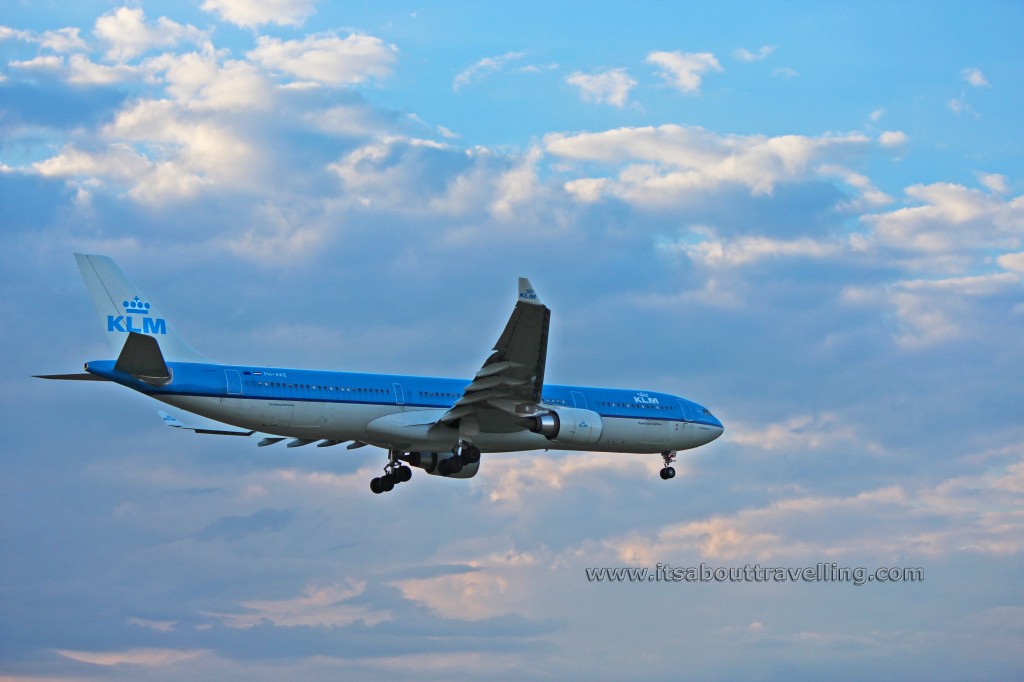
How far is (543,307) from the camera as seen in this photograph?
43531 mm

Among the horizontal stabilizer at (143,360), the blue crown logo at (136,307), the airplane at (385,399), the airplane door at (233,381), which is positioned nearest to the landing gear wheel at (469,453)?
the airplane at (385,399)

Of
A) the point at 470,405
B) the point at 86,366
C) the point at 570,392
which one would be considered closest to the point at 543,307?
the point at 470,405

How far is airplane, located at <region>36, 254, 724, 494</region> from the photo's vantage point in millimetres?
44375

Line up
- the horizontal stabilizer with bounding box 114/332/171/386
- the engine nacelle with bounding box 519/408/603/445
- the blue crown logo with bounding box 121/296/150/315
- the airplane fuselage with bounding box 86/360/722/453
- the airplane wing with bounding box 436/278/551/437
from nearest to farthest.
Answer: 1. the horizontal stabilizer with bounding box 114/332/171/386
2. the airplane wing with bounding box 436/278/551/437
3. the airplane fuselage with bounding box 86/360/722/453
4. the blue crown logo with bounding box 121/296/150/315
5. the engine nacelle with bounding box 519/408/603/445

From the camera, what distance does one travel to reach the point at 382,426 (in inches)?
1907

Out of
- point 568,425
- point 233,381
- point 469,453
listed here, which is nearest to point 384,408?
point 469,453

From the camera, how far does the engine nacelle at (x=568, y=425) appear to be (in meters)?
48.3

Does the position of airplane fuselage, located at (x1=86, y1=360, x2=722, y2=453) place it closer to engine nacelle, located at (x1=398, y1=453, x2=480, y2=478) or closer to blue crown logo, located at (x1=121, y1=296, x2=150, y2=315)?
engine nacelle, located at (x1=398, y1=453, x2=480, y2=478)

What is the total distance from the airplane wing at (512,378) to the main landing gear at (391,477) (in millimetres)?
4160

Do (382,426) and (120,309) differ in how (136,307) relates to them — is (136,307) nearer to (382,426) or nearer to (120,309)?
(120,309)

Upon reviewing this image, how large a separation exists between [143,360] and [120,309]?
15.1 ft

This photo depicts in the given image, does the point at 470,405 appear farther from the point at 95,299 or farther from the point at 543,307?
the point at 95,299

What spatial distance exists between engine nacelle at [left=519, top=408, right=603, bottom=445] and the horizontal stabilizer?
39.9 feet

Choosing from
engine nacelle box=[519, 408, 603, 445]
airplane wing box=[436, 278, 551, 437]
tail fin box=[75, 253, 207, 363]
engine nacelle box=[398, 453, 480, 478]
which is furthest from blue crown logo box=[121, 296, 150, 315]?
engine nacelle box=[519, 408, 603, 445]
